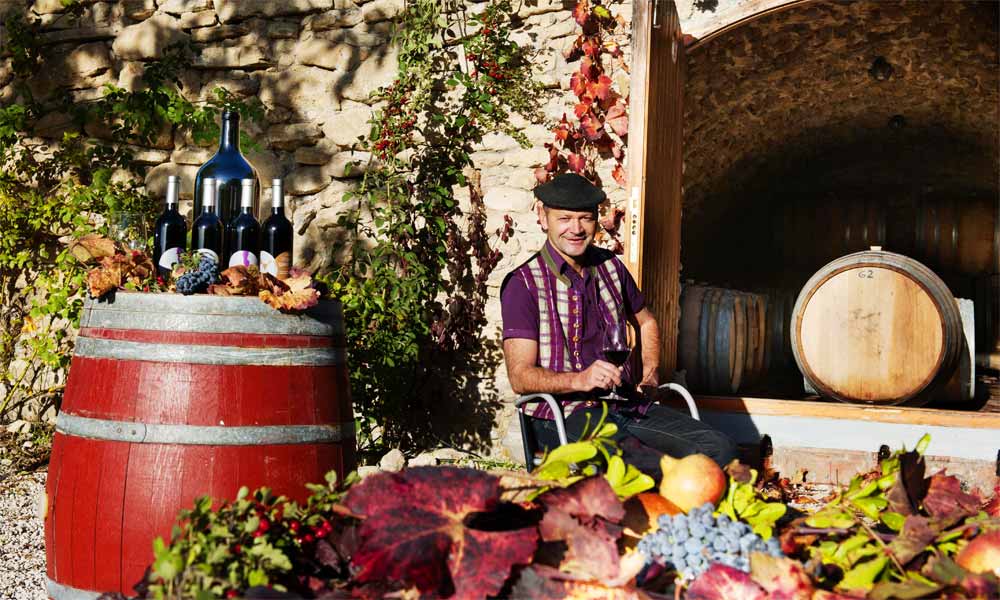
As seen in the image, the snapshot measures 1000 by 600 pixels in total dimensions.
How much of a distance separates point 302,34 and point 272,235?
3021 mm

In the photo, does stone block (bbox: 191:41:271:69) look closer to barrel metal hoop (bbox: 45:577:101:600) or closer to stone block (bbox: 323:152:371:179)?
stone block (bbox: 323:152:371:179)

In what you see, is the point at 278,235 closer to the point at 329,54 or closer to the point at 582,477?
the point at 582,477

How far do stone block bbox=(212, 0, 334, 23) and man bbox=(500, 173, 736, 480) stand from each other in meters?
2.40

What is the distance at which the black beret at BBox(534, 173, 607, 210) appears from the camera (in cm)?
314

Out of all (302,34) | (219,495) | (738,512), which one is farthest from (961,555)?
(302,34)

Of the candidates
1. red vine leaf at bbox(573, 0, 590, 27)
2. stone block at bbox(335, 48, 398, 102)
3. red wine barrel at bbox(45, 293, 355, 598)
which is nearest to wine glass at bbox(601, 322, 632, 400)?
red wine barrel at bbox(45, 293, 355, 598)

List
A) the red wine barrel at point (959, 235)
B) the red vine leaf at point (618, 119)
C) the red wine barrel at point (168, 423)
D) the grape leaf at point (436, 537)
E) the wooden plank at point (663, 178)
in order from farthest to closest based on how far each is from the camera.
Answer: the red wine barrel at point (959, 235) → the red vine leaf at point (618, 119) → the wooden plank at point (663, 178) → the red wine barrel at point (168, 423) → the grape leaf at point (436, 537)

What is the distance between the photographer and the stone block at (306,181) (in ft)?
16.4

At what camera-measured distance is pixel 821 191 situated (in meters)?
7.70

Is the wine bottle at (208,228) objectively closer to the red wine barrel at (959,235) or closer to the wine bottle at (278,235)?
the wine bottle at (278,235)

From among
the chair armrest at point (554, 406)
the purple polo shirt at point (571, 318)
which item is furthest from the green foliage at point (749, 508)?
the purple polo shirt at point (571, 318)

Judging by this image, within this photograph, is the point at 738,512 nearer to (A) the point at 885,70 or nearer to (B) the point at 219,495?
(B) the point at 219,495

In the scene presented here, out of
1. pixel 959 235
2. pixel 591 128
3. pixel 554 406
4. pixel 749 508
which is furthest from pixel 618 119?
pixel 959 235

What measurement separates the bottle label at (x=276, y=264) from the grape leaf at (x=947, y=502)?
4.59 ft
